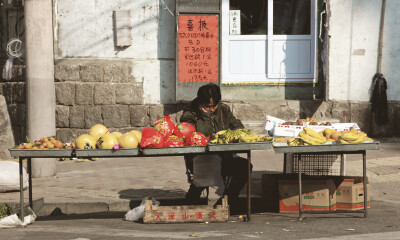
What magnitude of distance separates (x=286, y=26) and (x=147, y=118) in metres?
3.49

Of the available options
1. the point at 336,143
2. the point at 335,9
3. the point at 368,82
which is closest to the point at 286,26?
the point at 335,9

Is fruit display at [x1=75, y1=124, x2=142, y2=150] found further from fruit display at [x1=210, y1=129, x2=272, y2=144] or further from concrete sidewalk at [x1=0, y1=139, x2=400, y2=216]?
concrete sidewalk at [x1=0, y1=139, x2=400, y2=216]

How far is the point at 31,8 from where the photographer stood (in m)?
10.5

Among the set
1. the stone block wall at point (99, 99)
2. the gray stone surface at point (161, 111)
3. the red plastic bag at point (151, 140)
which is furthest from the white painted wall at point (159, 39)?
the red plastic bag at point (151, 140)

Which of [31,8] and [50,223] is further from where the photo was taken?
[31,8]

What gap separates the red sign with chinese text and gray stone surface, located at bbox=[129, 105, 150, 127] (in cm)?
95

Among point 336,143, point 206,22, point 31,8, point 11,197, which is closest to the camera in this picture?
point 336,143

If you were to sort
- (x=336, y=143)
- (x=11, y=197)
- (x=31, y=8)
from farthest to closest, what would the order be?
(x=31, y=8) < (x=11, y=197) < (x=336, y=143)

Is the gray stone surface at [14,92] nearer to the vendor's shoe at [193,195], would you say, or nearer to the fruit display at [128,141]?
the vendor's shoe at [193,195]

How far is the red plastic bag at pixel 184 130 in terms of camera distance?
729 cm

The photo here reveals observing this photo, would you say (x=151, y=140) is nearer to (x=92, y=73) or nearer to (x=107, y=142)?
(x=107, y=142)

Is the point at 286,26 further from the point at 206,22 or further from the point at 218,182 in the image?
the point at 218,182

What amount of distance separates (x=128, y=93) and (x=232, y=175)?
6632mm

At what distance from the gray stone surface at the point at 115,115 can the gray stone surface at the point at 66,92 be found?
2.17ft
